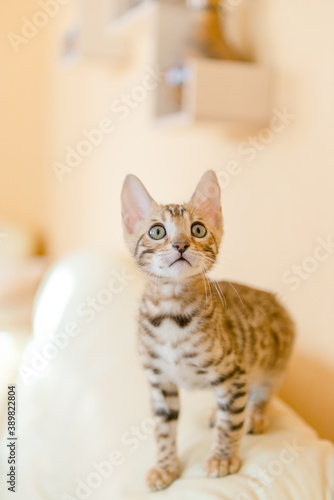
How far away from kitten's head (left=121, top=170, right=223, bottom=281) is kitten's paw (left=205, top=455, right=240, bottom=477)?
14.4 inches

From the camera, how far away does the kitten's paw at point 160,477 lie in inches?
39.9

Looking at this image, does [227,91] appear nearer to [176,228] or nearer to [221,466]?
[176,228]

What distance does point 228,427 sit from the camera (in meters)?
0.98

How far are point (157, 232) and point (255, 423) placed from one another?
1.70 ft

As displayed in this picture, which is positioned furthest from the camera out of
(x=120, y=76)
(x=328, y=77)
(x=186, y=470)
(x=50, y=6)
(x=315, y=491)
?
(x=50, y=6)

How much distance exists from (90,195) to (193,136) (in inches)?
40.9

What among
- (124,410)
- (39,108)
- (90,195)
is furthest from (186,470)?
(39,108)

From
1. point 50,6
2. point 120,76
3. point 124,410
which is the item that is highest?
point 50,6

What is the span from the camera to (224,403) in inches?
38.8

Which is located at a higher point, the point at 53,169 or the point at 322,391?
the point at 53,169

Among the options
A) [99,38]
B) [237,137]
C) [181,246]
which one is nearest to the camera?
[181,246]

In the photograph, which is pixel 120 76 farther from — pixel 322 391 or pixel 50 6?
pixel 322 391

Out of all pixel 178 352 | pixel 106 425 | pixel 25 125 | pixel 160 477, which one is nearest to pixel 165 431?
pixel 160 477

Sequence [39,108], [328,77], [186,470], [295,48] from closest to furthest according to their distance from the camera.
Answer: [186,470] < [328,77] < [295,48] < [39,108]
